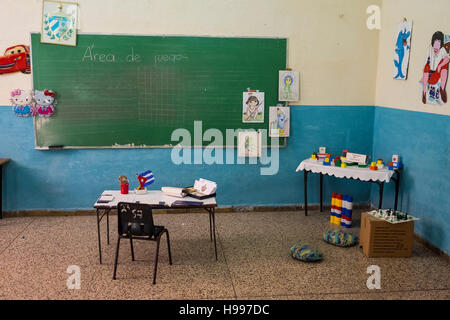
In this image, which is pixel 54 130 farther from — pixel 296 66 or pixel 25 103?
pixel 296 66

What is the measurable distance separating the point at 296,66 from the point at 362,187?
6.28 feet

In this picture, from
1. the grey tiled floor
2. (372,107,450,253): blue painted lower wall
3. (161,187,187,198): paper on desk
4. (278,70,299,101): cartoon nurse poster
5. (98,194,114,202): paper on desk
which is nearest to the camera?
the grey tiled floor

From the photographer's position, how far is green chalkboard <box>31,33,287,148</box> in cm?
566

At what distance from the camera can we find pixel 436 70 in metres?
4.74

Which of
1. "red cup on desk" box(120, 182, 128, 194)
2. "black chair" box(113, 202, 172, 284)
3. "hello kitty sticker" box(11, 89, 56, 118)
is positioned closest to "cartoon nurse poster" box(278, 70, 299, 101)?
"red cup on desk" box(120, 182, 128, 194)

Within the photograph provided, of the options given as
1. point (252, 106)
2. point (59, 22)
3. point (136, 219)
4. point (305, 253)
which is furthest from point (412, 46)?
point (59, 22)

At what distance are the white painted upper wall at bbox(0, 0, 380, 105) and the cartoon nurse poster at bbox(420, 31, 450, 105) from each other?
1262 millimetres

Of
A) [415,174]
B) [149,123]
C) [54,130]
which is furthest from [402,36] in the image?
[54,130]

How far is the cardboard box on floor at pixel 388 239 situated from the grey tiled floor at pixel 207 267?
8 centimetres

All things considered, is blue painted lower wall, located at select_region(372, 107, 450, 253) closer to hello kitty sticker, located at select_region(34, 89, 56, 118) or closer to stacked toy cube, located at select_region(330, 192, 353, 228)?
stacked toy cube, located at select_region(330, 192, 353, 228)

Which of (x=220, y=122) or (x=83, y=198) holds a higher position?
(x=220, y=122)

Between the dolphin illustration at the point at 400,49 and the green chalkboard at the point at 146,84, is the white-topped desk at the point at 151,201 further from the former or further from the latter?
the dolphin illustration at the point at 400,49

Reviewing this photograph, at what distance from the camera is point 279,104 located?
6035 mm

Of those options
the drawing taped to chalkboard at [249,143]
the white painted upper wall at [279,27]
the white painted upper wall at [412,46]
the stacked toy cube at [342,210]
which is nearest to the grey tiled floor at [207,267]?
the stacked toy cube at [342,210]
